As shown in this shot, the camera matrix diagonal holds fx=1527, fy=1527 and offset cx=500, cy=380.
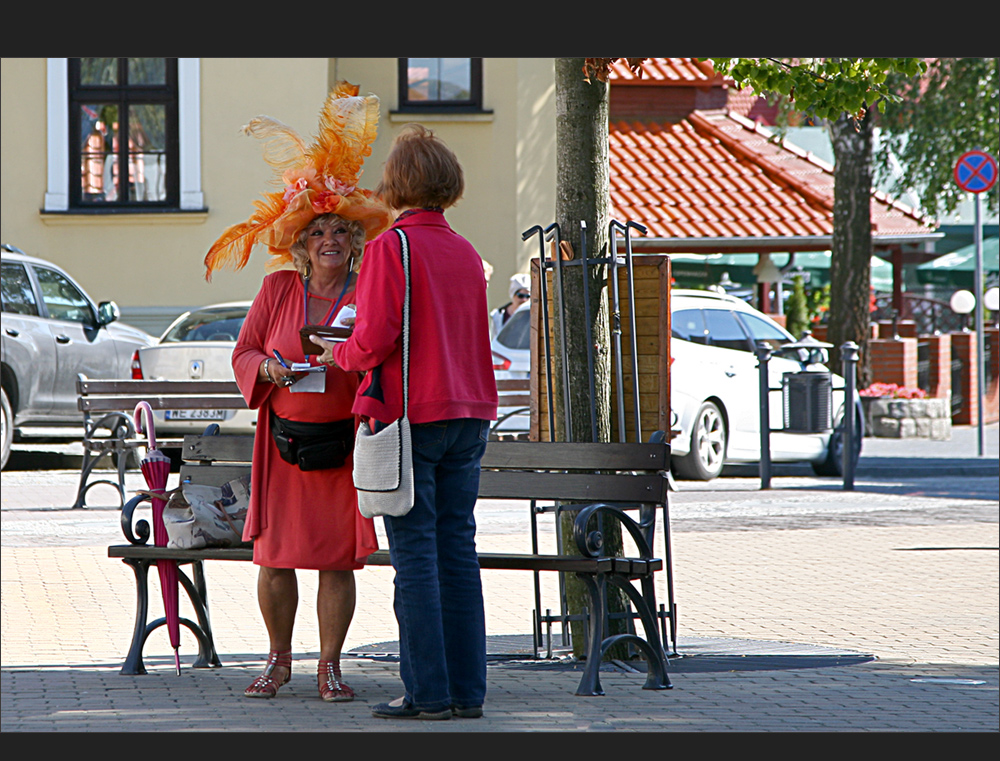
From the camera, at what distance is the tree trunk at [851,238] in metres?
21.7

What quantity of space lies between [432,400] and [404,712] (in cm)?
106

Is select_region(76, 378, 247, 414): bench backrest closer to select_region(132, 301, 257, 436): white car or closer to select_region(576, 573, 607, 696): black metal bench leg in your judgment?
select_region(132, 301, 257, 436): white car

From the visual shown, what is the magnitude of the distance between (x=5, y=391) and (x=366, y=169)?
27.5ft

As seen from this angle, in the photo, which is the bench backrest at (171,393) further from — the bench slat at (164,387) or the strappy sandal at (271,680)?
the strappy sandal at (271,680)

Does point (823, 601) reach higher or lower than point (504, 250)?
lower

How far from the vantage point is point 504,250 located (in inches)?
872

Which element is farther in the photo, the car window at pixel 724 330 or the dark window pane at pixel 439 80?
the dark window pane at pixel 439 80

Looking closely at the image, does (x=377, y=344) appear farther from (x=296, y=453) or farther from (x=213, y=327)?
(x=213, y=327)

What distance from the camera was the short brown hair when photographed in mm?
5164

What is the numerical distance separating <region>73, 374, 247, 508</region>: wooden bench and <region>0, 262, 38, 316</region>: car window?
1.98m

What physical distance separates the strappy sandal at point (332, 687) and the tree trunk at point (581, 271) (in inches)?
53.4

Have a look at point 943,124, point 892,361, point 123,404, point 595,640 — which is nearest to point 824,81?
point 595,640

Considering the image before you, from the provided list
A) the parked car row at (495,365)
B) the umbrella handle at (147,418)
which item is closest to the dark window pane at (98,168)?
the parked car row at (495,365)

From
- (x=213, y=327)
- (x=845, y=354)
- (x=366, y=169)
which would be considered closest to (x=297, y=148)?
(x=845, y=354)
